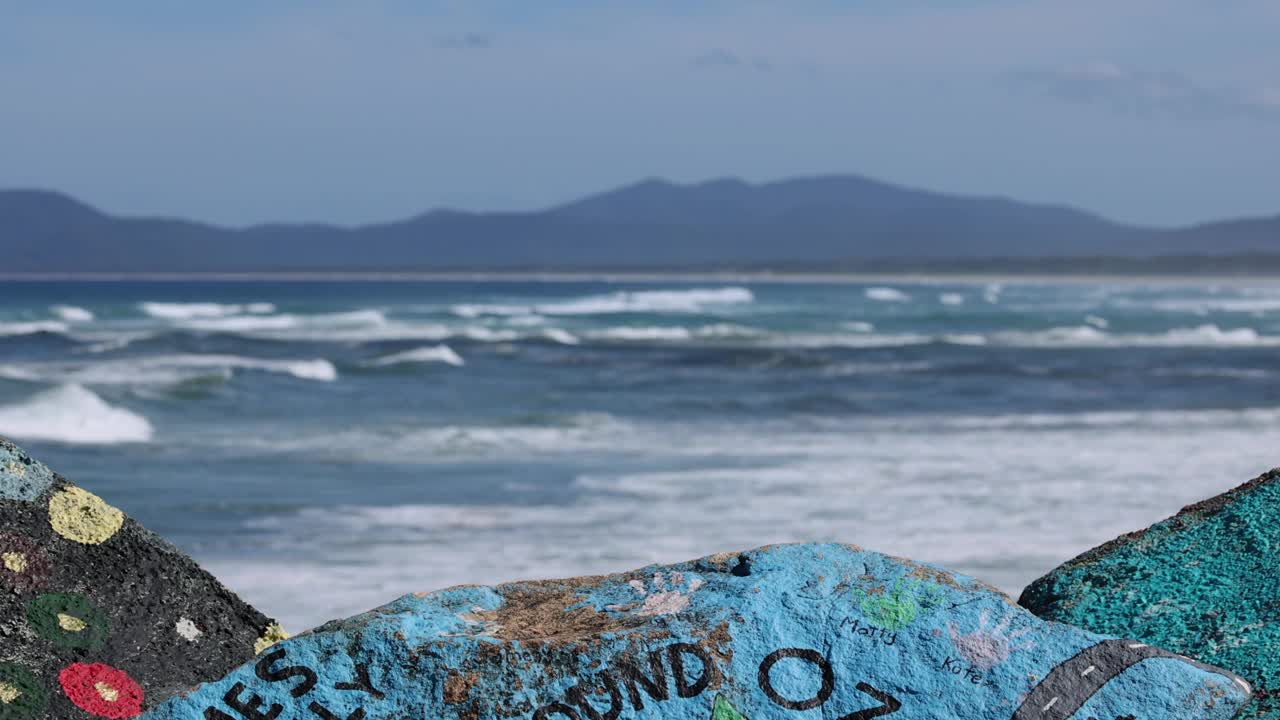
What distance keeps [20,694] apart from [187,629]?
11.8 inches

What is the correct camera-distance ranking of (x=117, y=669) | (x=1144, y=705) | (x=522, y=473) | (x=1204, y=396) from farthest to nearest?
(x=1204, y=396) < (x=522, y=473) < (x=117, y=669) < (x=1144, y=705)

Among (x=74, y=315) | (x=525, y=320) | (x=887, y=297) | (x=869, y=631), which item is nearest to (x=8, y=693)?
(x=869, y=631)

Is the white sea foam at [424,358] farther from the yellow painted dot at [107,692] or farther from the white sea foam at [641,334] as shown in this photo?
the yellow painted dot at [107,692]

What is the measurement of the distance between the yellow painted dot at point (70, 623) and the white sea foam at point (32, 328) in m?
37.5

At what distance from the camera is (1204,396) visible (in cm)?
2011

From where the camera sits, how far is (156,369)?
24625mm

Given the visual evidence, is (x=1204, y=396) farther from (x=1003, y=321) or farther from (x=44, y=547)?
(x=1003, y=321)

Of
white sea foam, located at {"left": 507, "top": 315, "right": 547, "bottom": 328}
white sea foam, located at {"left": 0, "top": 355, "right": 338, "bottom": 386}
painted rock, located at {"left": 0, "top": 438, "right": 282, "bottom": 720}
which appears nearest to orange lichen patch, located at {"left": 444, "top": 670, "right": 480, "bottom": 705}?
painted rock, located at {"left": 0, "top": 438, "right": 282, "bottom": 720}

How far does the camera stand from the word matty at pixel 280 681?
91.5 inches

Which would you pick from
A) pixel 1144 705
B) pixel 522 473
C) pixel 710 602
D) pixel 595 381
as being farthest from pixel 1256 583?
pixel 595 381

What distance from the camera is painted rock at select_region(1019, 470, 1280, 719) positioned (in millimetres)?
2475

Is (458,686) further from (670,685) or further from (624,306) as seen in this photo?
(624,306)

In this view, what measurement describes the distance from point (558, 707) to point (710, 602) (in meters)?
0.32

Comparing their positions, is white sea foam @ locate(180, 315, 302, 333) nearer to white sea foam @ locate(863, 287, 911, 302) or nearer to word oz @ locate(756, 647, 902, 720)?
white sea foam @ locate(863, 287, 911, 302)
